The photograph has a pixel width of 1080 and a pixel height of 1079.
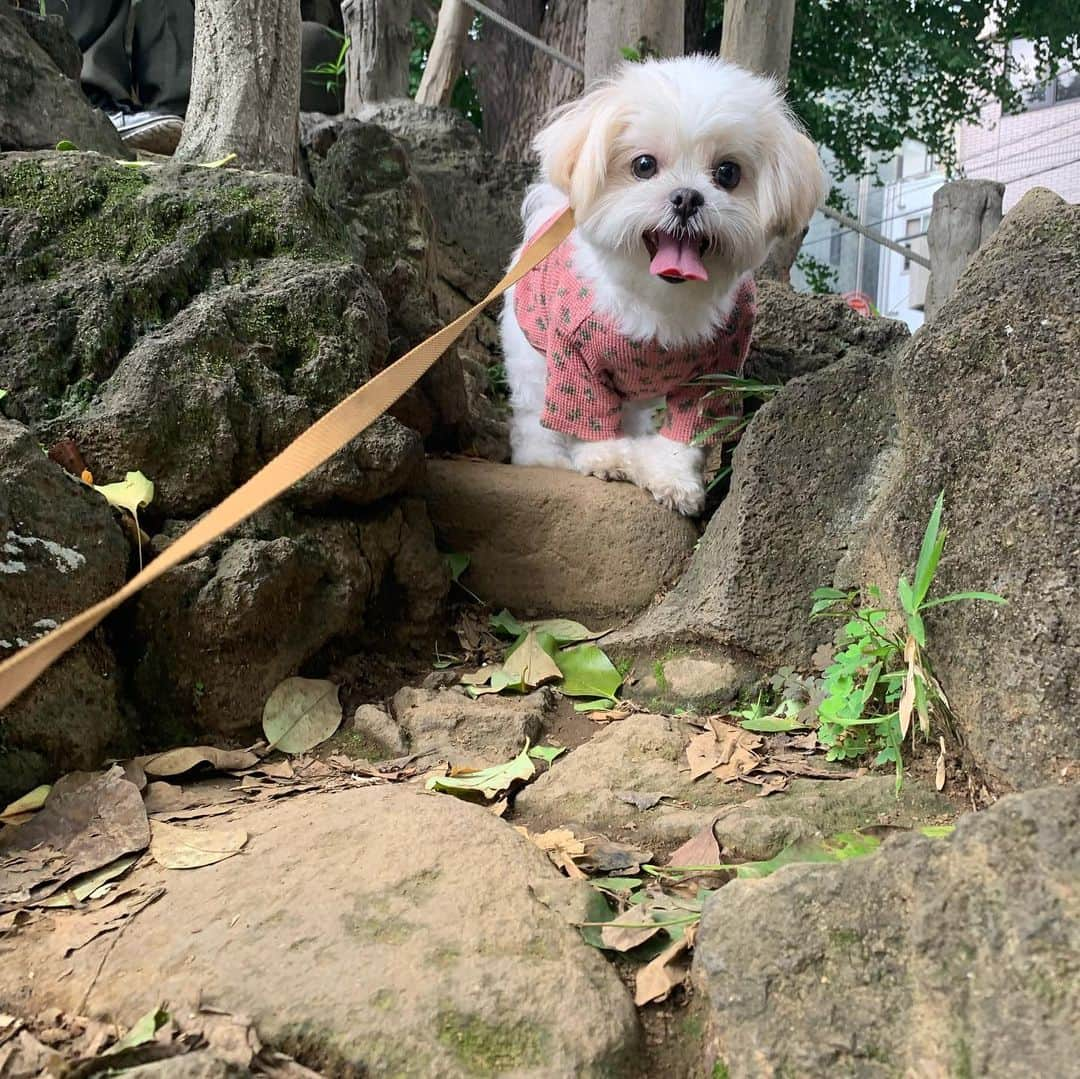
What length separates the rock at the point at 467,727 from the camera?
200cm

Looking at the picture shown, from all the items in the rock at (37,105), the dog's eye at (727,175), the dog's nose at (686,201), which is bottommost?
the dog's nose at (686,201)

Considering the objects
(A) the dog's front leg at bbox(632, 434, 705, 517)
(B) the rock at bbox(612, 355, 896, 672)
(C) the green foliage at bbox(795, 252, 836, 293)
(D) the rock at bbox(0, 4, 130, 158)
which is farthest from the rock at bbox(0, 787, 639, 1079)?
(C) the green foliage at bbox(795, 252, 836, 293)

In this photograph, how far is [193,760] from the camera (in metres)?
1.90

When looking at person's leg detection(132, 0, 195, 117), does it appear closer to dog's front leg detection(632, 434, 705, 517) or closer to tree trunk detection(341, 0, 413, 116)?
tree trunk detection(341, 0, 413, 116)

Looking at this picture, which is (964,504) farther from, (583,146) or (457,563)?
(583,146)

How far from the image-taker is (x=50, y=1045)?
1.09 metres

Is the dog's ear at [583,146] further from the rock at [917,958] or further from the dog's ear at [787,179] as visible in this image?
the rock at [917,958]

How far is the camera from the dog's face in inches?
105

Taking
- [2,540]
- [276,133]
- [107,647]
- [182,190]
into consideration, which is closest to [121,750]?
[107,647]

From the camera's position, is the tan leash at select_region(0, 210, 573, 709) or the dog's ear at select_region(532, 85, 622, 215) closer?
the tan leash at select_region(0, 210, 573, 709)

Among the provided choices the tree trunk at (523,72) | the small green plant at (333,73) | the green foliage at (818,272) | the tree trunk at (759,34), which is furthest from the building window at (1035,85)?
the small green plant at (333,73)

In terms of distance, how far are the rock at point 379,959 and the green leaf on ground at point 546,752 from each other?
0.50 m

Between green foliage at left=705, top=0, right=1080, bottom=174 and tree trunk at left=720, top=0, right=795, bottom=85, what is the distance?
1.83 meters

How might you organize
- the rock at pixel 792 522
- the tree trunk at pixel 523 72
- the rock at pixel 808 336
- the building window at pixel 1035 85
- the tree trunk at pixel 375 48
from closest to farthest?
the rock at pixel 792 522
the rock at pixel 808 336
the tree trunk at pixel 375 48
the building window at pixel 1035 85
the tree trunk at pixel 523 72
